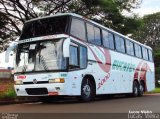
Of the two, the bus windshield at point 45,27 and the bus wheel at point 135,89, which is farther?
the bus wheel at point 135,89

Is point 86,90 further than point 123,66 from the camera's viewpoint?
No

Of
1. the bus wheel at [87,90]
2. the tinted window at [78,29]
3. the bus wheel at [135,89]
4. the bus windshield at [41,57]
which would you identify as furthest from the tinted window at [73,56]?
the bus wheel at [135,89]

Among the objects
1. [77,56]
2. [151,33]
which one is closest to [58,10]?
[77,56]

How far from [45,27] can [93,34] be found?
274cm

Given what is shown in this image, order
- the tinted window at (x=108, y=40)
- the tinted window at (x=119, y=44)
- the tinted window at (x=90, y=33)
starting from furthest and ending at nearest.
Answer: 1. the tinted window at (x=119, y=44)
2. the tinted window at (x=108, y=40)
3. the tinted window at (x=90, y=33)

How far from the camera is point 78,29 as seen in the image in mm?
16812

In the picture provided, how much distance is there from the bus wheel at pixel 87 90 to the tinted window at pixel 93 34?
1.95 meters

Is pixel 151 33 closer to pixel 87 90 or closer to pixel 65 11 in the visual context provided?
pixel 65 11

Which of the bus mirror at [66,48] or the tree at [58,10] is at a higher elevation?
the tree at [58,10]

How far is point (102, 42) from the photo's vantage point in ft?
63.3

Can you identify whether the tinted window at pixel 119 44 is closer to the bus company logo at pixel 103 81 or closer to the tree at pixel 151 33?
the bus company logo at pixel 103 81

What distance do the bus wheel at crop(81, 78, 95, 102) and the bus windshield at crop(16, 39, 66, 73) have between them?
178 centimetres

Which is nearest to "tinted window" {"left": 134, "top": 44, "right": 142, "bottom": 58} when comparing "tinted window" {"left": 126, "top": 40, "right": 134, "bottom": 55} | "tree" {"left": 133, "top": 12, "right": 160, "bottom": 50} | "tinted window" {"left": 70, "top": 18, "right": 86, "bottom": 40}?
"tinted window" {"left": 126, "top": 40, "right": 134, "bottom": 55}

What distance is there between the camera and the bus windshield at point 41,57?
1537 centimetres
